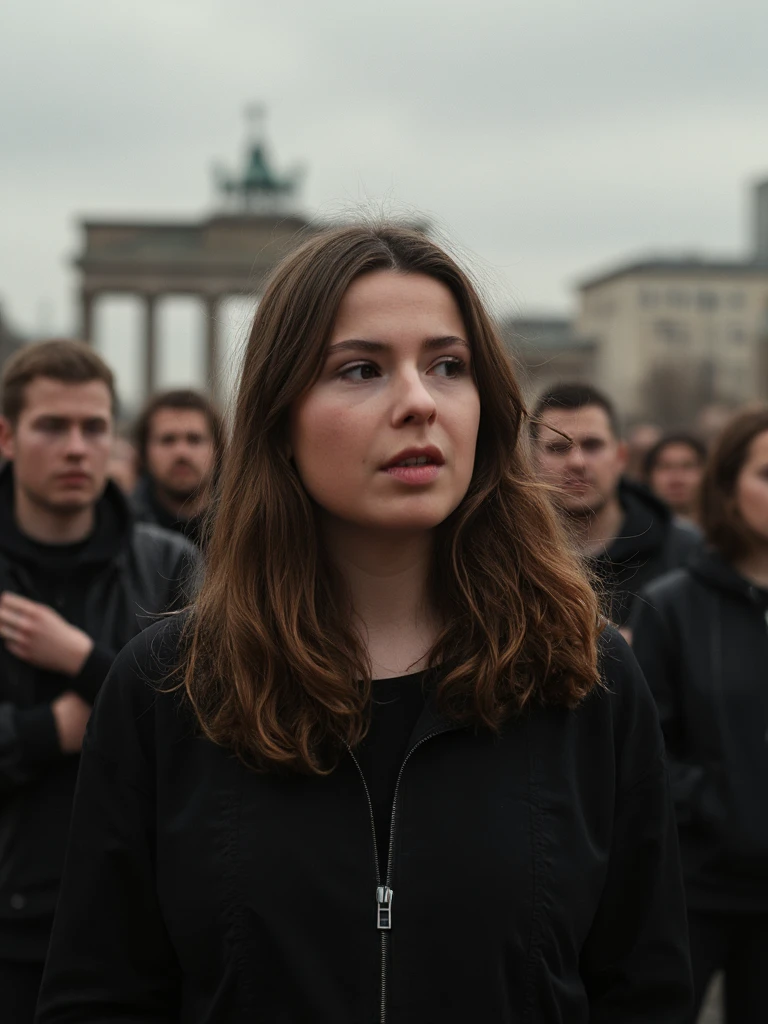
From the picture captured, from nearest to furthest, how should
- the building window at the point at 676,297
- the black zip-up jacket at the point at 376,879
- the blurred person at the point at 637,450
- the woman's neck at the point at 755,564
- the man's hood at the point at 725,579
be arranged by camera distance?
the black zip-up jacket at the point at 376,879, the man's hood at the point at 725,579, the woman's neck at the point at 755,564, the blurred person at the point at 637,450, the building window at the point at 676,297

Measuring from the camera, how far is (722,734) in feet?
12.9

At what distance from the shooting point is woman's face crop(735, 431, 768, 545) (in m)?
4.27

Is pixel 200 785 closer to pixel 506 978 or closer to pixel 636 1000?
pixel 506 978

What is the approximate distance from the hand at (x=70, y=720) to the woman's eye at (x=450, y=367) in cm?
184

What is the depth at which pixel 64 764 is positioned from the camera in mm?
3688

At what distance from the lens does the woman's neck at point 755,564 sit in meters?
4.26

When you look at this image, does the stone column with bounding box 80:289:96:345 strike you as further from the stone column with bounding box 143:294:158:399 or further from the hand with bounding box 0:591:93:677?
the hand with bounding box 0:591:93:677

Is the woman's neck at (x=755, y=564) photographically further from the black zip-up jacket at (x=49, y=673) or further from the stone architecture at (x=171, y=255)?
the stone architecture at (x=171, y=255)

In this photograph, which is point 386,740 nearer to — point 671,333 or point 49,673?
point 49,673

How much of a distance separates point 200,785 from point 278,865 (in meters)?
0.17

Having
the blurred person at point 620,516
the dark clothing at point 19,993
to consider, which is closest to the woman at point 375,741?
the dark clothing at point 19,993

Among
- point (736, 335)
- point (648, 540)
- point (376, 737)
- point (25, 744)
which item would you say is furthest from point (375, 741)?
point (736, 335)

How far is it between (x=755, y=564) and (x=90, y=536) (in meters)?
1.91

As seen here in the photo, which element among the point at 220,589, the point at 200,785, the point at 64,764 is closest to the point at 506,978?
the point at 200,785
